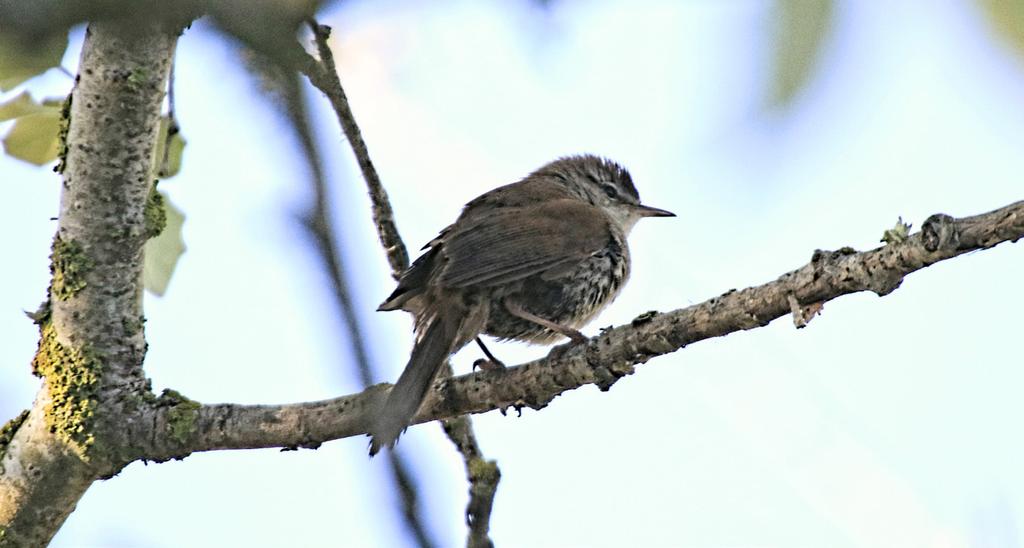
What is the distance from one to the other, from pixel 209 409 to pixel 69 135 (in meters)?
0.96

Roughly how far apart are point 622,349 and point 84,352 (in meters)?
1.68

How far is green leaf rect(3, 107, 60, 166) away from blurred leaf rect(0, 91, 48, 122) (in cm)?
2

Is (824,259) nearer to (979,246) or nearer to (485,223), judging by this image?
(979,246)

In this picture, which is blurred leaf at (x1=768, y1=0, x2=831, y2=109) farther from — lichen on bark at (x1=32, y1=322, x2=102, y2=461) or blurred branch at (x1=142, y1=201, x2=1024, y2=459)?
lichen on bark at (x1=32, y1=322, x2=102, y2=461)

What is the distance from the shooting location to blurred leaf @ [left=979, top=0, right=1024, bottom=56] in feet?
1.63

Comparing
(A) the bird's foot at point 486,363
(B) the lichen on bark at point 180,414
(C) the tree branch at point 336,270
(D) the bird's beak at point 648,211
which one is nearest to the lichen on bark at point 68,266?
(B) the lichen on bark at point 180,414

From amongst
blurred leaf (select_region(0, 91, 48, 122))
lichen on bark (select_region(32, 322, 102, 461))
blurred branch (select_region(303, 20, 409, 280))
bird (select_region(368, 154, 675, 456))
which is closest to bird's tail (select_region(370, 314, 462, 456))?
bird (select_region(368, 154, 675, 456))

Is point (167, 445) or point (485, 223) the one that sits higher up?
point (485, 223)

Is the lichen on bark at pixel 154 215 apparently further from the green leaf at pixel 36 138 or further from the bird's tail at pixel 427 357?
the bird's tail at pixel 427 357

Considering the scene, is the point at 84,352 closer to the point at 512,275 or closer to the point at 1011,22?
the point at 512,275

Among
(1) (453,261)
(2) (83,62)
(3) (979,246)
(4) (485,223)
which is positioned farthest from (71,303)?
(3) (979,246)

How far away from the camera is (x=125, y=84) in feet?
8.96

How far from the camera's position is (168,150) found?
337cm

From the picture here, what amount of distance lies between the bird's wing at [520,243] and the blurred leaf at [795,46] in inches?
145
